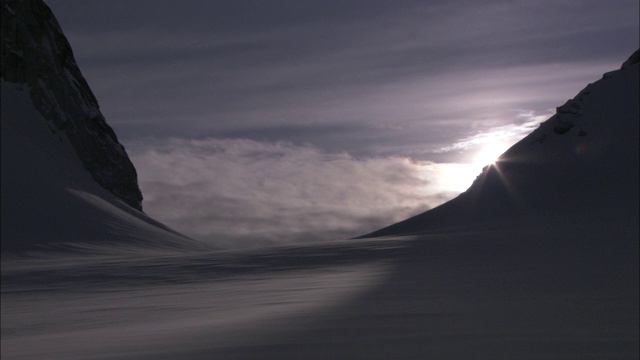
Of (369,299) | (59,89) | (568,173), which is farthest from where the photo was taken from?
(59,89)

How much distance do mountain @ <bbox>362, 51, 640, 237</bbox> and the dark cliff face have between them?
31392 mm

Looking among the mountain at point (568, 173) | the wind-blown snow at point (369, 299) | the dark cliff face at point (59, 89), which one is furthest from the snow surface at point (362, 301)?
the dark cliff face at point (59, 89)

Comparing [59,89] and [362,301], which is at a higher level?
[59,89]

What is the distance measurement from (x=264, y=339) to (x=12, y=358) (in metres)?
2.64

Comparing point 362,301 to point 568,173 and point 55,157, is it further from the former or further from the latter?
point 55,157

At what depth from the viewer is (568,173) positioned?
33.2 metres

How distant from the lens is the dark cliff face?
5469cm

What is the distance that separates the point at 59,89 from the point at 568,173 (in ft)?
160

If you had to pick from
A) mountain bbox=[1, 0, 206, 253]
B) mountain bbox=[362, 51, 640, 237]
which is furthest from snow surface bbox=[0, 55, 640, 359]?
mountain bbox=[1, 0, 206, 253]

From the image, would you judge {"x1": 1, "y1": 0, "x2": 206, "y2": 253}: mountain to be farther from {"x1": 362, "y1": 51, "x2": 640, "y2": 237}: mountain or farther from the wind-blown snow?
{"x1": 362, "y1": 51, "x2": 640, "y2": 237}: mountain

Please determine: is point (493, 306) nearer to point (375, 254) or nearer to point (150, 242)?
point (375, 254)

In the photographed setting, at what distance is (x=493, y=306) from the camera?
6.61 metres

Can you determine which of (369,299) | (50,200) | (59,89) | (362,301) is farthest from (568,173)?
(59,89)

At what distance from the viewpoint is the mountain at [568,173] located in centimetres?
2881
